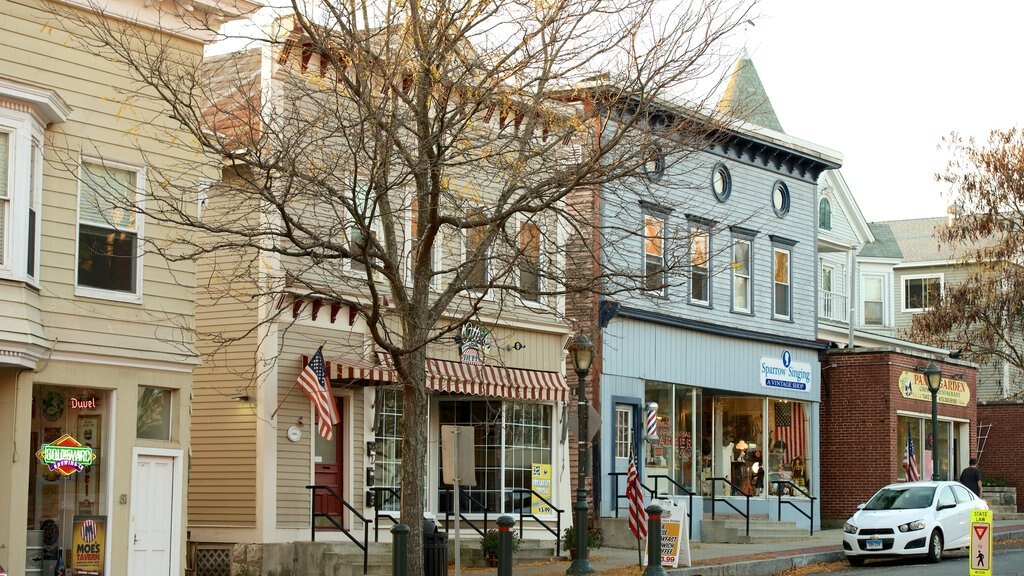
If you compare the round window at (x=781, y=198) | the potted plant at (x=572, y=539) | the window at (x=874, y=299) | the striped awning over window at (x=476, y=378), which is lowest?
the potted plant at (x=572, y=539)

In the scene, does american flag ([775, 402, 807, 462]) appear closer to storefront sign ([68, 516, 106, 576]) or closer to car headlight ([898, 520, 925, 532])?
car headlight ([898, 520, 925, 532])

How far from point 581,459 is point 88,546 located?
7.41 m

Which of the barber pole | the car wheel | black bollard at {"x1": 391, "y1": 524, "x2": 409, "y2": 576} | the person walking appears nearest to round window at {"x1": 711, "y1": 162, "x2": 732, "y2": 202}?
the barber pole

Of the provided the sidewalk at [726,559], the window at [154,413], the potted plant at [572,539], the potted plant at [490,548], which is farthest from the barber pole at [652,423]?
the window at [154,413]

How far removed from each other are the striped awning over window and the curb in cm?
437

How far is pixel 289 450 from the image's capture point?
20938 millimetres

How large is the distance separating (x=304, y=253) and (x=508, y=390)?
885 centimetres

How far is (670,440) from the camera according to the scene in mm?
29266

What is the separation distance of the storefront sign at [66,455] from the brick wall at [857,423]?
21682 mm

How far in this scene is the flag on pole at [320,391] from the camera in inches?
803

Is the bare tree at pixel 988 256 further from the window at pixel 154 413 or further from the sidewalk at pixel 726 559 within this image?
the window at pixel 154 413

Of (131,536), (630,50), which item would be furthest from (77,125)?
(630,50)

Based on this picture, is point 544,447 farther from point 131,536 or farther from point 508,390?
point 131,536

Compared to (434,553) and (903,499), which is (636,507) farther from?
(903,499)
